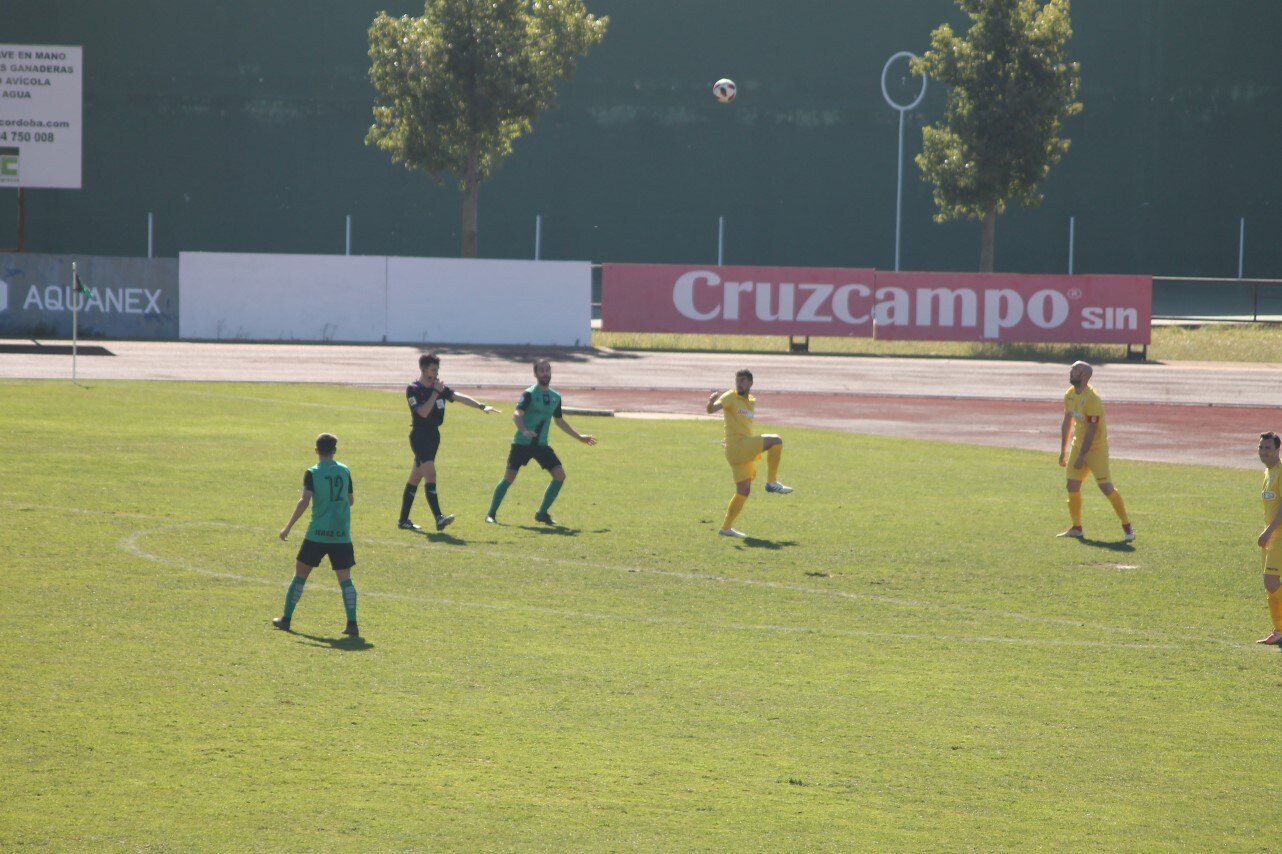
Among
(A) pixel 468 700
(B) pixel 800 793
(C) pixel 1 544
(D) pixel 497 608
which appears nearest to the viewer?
(B) pixel 800 793

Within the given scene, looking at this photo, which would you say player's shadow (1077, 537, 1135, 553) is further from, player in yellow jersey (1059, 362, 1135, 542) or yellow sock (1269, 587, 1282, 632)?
yellow sock (1269, 587, 1282, 632)

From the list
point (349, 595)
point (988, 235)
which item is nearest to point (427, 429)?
point (349, 595)

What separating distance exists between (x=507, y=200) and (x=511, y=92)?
13.0 meters

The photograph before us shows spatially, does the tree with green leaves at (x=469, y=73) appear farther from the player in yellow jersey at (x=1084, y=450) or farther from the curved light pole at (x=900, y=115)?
the player in yellow jersey at (x=1084, y=450)

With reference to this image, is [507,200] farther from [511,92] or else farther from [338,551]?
[338,551]

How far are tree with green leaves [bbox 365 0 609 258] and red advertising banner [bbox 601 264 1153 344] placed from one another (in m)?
7.90

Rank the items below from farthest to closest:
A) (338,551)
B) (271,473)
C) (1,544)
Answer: (271,473), (1,544), (338,551)

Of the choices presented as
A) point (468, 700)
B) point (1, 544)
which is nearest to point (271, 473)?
point (1, 544)

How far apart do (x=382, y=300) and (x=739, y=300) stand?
10.6 metres

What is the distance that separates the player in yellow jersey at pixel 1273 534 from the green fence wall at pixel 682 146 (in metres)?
49.6

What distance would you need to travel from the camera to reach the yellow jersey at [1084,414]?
17.3 m

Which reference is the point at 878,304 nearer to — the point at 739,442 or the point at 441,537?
the point at 739,442

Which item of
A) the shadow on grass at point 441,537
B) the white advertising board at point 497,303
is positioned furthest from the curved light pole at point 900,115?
the shadow on grass at point 441,537

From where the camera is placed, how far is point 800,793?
8.62 metres
